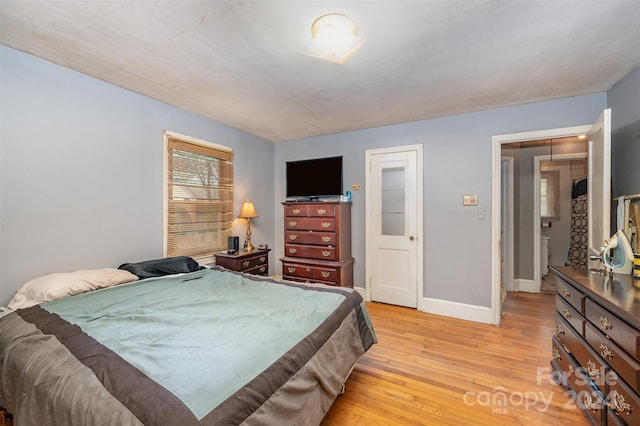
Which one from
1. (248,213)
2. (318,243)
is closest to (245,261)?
(248,213)

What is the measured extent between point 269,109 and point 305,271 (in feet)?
7.14

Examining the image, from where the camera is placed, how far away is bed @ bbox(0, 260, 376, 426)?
3.06 feet

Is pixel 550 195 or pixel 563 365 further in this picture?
pixel 550 195

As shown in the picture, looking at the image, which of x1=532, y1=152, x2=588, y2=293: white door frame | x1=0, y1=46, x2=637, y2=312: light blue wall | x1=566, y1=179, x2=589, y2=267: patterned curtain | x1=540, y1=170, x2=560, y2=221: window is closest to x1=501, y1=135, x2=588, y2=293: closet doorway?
x1=532, y1=152, x2=588, y2=293: white door frame

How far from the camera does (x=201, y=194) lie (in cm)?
327

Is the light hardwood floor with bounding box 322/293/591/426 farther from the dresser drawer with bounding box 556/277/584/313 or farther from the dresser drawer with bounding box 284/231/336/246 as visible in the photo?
the dresser drawer with bounding box 284/231/336/246

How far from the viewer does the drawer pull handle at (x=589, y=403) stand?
4.91ft

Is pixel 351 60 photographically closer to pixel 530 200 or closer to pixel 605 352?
pixel 605 352

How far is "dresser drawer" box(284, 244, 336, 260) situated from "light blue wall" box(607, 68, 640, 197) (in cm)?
288

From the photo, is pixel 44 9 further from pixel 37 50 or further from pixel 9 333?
pixel 9 333

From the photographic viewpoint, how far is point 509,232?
4.07 metres

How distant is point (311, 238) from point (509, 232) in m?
3.13

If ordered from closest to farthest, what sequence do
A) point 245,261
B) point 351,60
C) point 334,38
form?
point 334,38 → point 351,60 → point 245,261

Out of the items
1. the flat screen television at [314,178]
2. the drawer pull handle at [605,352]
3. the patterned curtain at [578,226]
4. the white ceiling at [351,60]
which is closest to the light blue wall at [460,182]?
the white ceiling at [351,60]
